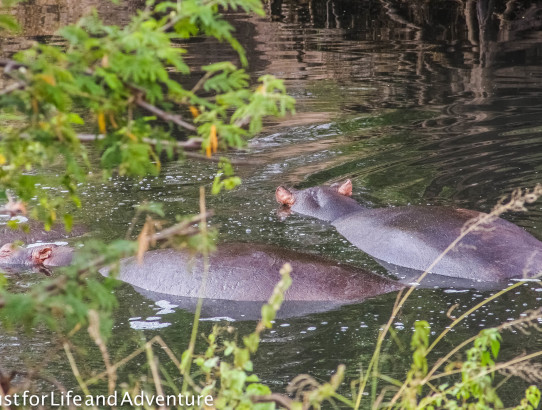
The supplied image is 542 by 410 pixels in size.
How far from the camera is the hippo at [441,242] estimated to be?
528 centimetres

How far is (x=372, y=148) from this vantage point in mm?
8906

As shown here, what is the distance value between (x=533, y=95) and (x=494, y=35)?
15.2ft

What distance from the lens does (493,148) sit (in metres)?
8.53

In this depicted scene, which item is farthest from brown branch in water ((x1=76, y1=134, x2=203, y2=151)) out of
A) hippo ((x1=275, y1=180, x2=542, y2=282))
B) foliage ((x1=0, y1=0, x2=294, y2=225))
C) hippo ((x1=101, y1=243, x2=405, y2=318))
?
hippo ((x1=275, y1=180, x2=542, y2=282))

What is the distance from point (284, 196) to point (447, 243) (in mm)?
2149

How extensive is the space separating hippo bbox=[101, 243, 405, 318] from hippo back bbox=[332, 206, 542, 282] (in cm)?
41

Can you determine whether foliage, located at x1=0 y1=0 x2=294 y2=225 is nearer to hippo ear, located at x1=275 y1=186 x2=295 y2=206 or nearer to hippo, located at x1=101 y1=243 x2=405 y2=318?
hippo, located at x1=101 y1=243 x2=405 y2=318

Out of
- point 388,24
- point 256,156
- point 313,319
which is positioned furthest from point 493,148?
point 388,24

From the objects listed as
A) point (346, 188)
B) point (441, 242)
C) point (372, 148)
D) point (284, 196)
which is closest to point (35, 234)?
point (284, 196)

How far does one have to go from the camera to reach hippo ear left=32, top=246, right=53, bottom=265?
6.27m

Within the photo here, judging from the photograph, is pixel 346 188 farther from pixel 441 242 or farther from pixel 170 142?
pixel 170 142

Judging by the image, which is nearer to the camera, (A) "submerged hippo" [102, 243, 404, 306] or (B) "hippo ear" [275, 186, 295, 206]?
(A) "submerged hippo" [102, 243, 404, 306]

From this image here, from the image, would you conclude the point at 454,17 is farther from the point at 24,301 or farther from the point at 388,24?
the point at 24,301

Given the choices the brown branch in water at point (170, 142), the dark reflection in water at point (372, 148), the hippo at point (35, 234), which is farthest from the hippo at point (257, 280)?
the brown branch in water at point (170, 142)
